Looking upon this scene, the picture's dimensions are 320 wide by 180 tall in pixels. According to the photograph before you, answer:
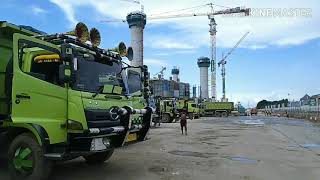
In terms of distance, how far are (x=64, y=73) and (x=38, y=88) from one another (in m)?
0.71

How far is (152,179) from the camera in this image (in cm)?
1017

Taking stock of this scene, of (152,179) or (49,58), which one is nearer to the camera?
(49,58)

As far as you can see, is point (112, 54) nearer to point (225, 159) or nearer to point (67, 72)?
point (67, 72)

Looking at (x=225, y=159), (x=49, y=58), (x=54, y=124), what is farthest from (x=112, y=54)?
(x=225, y=159)

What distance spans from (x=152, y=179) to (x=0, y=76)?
3.88m

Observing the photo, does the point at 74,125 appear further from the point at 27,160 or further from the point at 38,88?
the point at 27,160

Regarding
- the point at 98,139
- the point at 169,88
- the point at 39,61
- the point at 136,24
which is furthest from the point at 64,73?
the point at 169,88

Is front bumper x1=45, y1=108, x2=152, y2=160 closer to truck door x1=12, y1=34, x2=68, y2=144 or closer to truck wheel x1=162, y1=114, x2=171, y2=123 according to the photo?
truck door x1=12, y1=34, x2=68, y2=144

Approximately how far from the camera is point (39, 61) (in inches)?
368

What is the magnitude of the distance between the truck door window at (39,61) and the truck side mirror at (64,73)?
39cm

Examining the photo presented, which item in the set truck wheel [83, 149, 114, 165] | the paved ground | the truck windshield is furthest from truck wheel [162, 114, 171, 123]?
the truck windshield

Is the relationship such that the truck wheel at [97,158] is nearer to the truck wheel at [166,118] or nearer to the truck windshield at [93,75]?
the truck windshield at [93,75]

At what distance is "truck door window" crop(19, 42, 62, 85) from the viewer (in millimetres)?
9157

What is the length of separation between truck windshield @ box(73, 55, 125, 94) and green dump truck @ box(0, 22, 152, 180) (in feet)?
0.06
